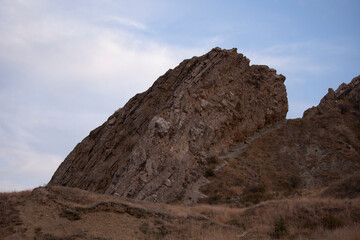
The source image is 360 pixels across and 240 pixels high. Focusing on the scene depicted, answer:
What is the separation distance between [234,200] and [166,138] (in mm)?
7537

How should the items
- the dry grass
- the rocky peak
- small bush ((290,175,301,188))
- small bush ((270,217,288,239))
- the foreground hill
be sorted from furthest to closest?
the rocky peak < small bush ((290,175,301,188)) < small bush ((270,217,288,239)) < the foreground hill < the dry grass

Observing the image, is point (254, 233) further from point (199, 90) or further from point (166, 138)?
point (199, 90)

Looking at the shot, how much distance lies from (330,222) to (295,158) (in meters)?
21.5

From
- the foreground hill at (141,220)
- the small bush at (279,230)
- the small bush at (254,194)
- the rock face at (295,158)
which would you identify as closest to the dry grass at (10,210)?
the foreground hill at (141,220)

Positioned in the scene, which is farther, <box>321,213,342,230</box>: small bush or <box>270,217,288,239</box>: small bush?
<box>321,213,342,230</box>: small bush

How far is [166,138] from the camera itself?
103ft

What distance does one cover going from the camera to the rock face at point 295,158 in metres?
30.7

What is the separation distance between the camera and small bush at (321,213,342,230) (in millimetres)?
14906

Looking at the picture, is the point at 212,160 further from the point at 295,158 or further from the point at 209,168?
the point at 295,158

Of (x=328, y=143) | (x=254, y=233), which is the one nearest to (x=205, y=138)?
(x=328, y=143)

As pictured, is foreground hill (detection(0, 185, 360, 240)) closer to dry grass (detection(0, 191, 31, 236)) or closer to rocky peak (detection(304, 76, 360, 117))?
dry grass (detection(0, 191, 31, 236))

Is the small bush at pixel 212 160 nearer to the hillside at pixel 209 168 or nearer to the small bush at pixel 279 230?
the hillside at pixel 209 168

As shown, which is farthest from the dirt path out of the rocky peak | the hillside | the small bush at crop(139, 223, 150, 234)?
the small bush at crop(139, 223, 150, 234)

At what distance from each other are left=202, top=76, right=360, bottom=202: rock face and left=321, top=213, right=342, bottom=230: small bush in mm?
11985
